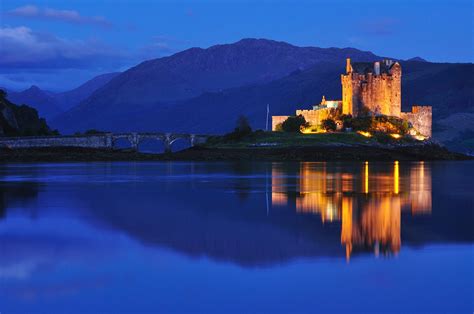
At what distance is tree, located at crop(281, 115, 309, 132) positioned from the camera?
86500 millimetres

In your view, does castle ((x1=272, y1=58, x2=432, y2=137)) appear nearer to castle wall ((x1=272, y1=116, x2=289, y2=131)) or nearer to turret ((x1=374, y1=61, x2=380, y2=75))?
turret ((x1=374, y1=61, x2=380, y2=75))

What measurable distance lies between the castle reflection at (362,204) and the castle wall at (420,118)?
5268 centimetres

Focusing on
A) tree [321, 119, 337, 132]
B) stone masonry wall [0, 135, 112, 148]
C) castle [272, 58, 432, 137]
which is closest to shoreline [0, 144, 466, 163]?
stone masonry wall [0, 135, 112, 148]

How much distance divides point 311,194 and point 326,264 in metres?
15.3

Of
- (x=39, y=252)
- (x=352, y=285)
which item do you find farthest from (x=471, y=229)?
(x=39, y=252)

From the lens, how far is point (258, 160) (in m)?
74.6

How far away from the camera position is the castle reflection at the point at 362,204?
16.8 m

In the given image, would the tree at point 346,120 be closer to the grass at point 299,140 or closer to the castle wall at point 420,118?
the grass at point 299,140

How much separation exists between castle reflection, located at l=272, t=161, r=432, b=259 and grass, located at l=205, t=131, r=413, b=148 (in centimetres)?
3854

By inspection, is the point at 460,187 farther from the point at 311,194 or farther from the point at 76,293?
the point at 76,293

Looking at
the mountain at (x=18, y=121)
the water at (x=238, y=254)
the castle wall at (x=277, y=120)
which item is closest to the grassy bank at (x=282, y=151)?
the castle wall at (x=277, y=120)

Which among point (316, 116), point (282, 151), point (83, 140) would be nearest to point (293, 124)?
point (316, 116)

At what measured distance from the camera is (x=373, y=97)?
87.6 m

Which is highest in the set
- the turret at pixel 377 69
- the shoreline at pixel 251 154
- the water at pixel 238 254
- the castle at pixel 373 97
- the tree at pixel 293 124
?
the turret at pixel 377 69
